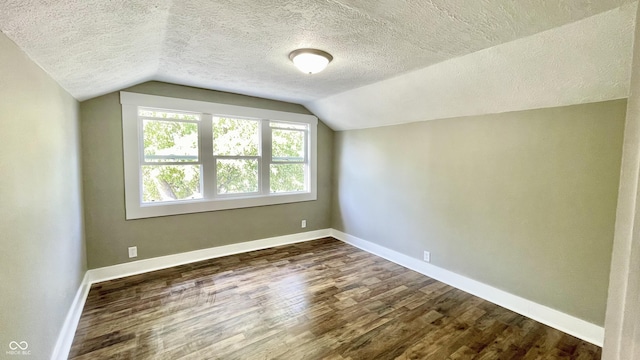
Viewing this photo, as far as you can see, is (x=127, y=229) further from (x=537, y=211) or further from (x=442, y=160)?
(x=537, y=211)

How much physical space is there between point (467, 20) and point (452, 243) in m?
2.37

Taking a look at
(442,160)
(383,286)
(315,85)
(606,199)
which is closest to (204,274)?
(383,286)

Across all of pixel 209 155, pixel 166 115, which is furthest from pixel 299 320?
pixel 166 115

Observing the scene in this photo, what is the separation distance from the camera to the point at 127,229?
10.5 ft

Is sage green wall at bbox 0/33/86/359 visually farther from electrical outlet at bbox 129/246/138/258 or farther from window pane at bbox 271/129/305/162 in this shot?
window pane at bbox 271/129/305/162

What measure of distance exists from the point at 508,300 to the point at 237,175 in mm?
3565

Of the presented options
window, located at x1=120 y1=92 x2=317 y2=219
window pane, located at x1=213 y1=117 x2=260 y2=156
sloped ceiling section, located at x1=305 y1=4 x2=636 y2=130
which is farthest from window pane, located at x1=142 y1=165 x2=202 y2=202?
sloped ceiling section, located at x1=305 y1=4 x2=636 y2=130

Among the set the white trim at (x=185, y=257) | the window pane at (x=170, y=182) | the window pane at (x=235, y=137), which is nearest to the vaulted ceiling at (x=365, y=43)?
the window pane at (x=235, y=137)

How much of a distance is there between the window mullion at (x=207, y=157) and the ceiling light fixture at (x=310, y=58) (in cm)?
188

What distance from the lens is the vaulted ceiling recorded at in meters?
1.43

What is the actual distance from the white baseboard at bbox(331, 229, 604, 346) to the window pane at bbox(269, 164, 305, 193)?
65.6 inches

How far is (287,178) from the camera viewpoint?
452 centimetres

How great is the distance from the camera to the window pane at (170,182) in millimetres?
3361

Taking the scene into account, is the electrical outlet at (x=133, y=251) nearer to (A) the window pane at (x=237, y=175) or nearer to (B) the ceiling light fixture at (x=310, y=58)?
(A) the window pane at (x=237, y=175)
